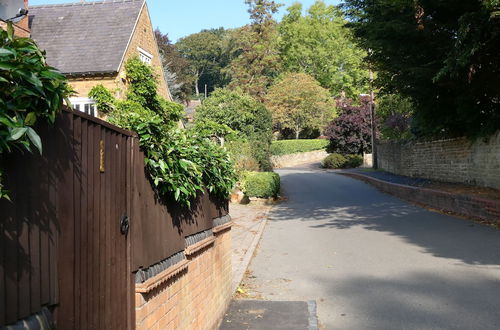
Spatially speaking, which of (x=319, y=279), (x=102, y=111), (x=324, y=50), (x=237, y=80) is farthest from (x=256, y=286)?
(x=324, y=50)

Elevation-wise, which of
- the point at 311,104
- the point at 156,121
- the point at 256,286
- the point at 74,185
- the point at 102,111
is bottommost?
the point at 256,286

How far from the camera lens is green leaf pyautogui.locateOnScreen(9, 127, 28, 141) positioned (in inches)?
67.9

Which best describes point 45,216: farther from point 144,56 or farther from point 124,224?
point 144,56

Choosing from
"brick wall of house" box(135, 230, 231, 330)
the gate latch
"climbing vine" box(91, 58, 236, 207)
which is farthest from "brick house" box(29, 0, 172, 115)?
the gate latch

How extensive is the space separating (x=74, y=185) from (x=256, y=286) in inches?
229

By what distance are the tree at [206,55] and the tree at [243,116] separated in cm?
6251

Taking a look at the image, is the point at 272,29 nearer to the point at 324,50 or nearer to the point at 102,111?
the point at 324,50

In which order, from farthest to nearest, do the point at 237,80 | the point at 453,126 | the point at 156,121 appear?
the point at 237,80 < the point at 453,126 < the point at 156,121

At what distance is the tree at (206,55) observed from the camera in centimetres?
9269

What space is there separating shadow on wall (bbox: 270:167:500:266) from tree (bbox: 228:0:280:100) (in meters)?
30.7

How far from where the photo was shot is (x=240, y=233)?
1349 centimetres

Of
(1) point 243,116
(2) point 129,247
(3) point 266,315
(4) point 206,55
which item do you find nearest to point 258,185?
(1) point 243,116

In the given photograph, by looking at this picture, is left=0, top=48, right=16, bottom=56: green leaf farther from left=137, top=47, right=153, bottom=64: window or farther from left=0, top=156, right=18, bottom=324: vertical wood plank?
left=137, top=47, right=153, bottom=64: window

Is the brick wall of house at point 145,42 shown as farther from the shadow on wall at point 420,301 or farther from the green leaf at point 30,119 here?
the green leaf at point 30,119
